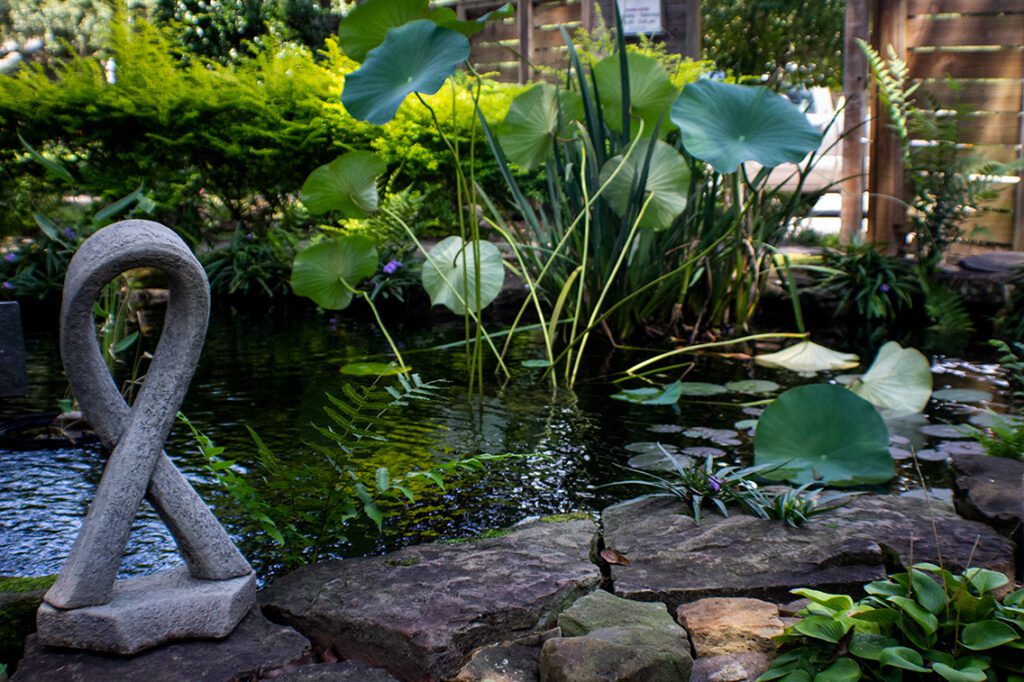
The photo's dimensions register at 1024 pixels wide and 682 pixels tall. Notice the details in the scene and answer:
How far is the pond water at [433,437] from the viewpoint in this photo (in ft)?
7.95

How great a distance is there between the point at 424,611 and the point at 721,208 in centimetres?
397

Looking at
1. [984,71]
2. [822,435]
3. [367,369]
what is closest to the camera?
[822,435]

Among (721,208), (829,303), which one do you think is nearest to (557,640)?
(721,208)

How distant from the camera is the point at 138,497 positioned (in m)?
1.69

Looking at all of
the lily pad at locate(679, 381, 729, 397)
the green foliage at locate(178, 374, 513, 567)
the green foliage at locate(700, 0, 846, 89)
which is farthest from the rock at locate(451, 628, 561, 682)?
the green foliage at locate(700, 0, 846, 89)

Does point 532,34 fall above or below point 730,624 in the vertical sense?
above

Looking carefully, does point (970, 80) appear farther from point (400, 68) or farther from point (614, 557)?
point (614, 557)

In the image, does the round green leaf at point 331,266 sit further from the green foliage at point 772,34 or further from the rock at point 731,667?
the green foliage at point 772,34

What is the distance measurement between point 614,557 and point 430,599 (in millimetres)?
480

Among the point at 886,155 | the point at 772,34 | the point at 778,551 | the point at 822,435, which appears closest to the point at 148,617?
the point at 778,551

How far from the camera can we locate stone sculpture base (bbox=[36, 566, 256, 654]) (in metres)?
1.61

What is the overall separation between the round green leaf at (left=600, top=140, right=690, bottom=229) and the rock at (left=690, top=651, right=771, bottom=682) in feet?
8.67

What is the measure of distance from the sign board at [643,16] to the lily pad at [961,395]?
6.31 meters

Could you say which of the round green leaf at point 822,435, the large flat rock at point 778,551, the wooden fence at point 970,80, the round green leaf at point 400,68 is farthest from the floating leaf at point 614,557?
the wooden fence at point 970,80
